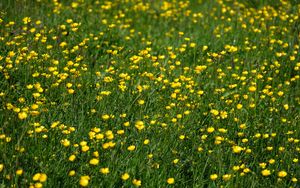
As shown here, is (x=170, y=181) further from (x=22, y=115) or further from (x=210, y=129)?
(x=22, y=115)

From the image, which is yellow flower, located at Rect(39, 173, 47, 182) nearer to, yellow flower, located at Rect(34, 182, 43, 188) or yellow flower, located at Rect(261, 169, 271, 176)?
yellow flower, located at Rect(34, 182, 43, 188)

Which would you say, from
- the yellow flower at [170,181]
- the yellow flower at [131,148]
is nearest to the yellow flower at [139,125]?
the yellow flower at [131,148]

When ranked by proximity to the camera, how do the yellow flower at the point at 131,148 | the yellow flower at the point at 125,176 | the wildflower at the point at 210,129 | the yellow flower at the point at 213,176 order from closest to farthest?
the yellow flower at the point at 125,176, the yellow flower at the point at 213,176, the yellow flower at the point at 131,148, the wildflower at the point at 210,129

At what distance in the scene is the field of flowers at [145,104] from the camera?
3.08 metres

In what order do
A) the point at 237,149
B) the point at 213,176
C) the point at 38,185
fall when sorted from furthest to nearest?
the point at 237,149 → the point at 213,176 → the point at 38,185

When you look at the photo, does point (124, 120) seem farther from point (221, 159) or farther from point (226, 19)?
point (226, 19)

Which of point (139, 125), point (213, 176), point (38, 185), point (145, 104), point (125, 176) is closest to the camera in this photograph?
point (38, 185)

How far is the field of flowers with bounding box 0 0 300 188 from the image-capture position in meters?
3.08

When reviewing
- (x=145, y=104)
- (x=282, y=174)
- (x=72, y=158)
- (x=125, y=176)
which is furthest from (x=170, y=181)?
(x=145, y=104)

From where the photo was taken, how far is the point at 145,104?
3.94 metres

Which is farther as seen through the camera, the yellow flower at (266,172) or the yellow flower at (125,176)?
the yellow flower at (266,172)

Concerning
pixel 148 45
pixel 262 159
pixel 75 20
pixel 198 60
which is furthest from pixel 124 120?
pixel 75 20

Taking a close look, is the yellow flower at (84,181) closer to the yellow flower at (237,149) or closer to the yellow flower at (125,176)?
the yellow flower at (125,176)

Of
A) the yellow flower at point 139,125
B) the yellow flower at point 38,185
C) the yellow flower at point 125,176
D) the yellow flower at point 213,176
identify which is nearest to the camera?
the yellow flower at point 38,185
